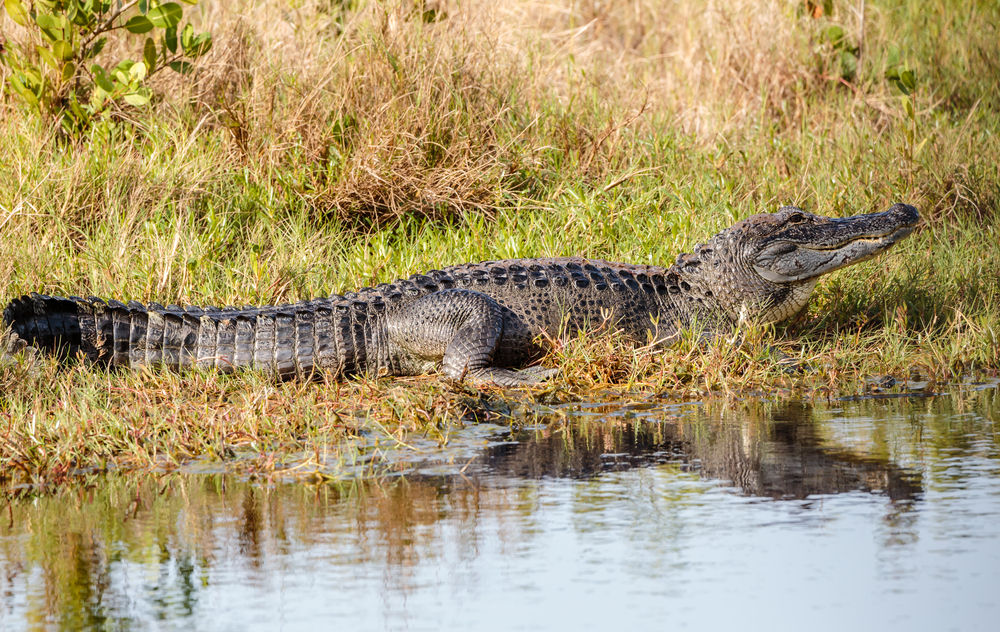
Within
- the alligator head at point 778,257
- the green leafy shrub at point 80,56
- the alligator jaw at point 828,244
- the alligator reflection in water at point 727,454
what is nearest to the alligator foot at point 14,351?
the alligator reflection in water at point 727,454

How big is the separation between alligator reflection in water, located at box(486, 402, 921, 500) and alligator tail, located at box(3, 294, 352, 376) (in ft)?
4.96

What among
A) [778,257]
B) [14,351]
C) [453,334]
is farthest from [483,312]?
[14,351]

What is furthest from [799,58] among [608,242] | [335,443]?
[335,443]

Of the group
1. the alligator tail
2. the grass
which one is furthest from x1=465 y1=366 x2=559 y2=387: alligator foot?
the alligator tail

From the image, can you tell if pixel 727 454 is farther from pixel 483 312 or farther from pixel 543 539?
pixel 483 312

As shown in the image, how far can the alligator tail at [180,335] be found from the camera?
17.8 ft

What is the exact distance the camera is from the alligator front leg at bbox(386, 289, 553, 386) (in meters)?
5.58

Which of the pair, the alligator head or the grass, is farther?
the alligator head

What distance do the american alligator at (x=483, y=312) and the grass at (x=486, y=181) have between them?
20 cm

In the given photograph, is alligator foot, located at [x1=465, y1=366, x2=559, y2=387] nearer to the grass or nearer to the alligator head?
the grass

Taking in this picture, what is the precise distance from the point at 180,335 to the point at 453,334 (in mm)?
1339

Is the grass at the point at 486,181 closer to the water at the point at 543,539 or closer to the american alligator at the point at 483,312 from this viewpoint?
the american alligator at the point at 483,312

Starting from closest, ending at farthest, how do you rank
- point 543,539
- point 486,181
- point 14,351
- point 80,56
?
1. point 543,539
2. point 14,351
3. point 486,181
4. point 80,56

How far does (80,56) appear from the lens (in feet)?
25.3
